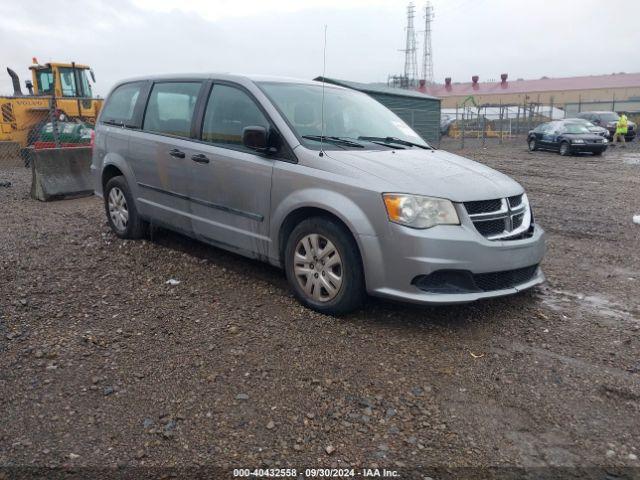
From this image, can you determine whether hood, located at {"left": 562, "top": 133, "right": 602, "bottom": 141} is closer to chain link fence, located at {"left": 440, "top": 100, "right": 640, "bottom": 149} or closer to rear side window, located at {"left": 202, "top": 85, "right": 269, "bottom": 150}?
chain link fence, located at {"left": 440, "top": 100, "right": 640, "bottom": 149}

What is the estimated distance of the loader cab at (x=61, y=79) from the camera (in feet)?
57.0

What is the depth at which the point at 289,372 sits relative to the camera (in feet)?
10.8

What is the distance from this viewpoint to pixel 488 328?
13.0 ft

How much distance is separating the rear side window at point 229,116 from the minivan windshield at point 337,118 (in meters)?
0.19

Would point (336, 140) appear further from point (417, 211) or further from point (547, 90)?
point (547, 90)

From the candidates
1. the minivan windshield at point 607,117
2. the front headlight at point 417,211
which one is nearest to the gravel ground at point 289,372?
the front headlight at point 417,211

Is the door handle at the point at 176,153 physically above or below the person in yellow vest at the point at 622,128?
below

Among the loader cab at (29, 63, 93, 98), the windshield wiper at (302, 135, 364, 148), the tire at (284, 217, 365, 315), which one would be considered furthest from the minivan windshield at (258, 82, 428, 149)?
the loader cab at (29, 63, 93, 98)

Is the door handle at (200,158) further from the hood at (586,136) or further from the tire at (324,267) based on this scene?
the hood at (586,136)

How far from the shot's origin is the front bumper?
3.62 metres

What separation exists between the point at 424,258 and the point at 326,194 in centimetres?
85

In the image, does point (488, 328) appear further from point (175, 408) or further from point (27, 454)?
point (27, 454)

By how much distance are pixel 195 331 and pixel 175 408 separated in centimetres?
96

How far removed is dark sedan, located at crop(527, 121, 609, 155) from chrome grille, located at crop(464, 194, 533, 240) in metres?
17.7
